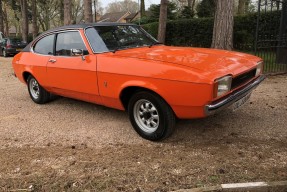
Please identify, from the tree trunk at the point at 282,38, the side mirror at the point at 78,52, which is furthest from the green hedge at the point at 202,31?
the side mirror at the point at 78,52

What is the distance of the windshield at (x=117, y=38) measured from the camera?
4.97 m

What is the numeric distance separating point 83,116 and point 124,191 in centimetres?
282

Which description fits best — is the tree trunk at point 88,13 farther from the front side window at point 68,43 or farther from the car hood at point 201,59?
the car hood at point 201,59

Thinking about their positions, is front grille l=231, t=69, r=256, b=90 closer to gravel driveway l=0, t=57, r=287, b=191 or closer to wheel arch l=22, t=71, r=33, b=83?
gravel driveway l=0, t=57, r=287, b=191

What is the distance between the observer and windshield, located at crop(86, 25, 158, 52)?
4967mm

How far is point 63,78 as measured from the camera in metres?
5.40

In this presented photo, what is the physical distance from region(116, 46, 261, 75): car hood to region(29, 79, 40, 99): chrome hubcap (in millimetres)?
2673

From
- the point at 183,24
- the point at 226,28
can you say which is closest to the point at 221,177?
the point at 226,28

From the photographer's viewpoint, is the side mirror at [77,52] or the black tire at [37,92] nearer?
the side mirror at [77,52]

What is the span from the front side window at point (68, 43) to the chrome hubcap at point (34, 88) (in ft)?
4.34

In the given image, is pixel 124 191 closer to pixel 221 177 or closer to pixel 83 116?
pixel 221 177

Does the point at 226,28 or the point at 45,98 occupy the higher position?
the point at 226,28

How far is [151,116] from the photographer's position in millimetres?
4320

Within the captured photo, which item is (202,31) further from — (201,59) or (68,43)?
(201,59)
